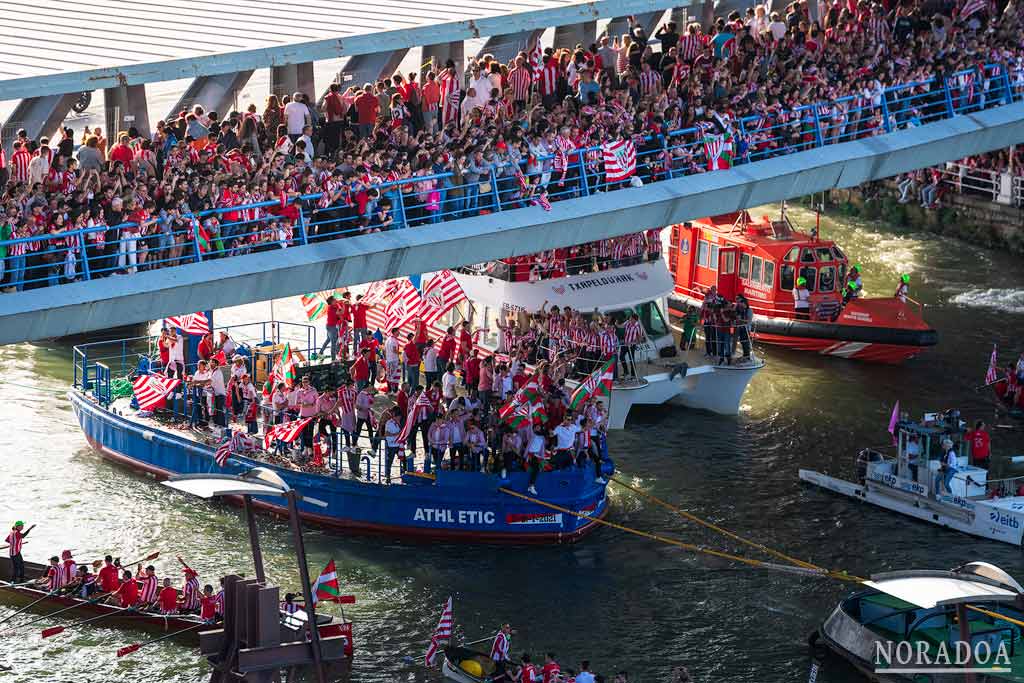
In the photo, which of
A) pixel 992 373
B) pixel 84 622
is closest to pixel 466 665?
pixel 84 622

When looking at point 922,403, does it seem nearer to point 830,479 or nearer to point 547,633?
point 830,479

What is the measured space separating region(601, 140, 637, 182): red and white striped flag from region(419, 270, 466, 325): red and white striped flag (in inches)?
239

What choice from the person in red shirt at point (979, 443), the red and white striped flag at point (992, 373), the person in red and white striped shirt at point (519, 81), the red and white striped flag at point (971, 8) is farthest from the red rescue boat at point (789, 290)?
the person in red and white striped shirt at point (519, 81)

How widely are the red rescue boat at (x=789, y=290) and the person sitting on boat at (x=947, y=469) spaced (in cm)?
1015

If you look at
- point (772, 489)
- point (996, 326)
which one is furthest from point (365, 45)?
point (996, 326)

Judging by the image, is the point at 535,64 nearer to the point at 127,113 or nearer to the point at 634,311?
the point at 634,311

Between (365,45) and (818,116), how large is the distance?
10.7 m

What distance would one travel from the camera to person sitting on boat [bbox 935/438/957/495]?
37.8 m

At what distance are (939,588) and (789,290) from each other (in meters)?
27.2

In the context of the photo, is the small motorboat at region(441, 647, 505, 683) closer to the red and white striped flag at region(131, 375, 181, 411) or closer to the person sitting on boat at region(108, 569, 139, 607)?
the person sitting on boat at region(108, 569, 139, 607)

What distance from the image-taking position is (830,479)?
40.0 m

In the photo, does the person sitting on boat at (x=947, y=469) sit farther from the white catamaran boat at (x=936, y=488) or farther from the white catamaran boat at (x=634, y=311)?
the white catamaran boat at (x=634, y=311)

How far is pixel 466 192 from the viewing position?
3734 cm

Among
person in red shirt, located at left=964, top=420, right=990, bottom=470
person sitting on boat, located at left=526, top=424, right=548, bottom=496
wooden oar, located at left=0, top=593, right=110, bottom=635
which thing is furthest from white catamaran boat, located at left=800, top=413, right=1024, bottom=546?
wooden oar, located at left=0, top=593, right=110, bottom=635
